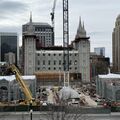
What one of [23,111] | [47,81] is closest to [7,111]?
[23,111]

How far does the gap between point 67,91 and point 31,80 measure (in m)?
15.7

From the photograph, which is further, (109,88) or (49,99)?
(49,99)

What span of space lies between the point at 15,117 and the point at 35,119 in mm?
3637

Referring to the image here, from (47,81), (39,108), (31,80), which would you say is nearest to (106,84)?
(31,80)

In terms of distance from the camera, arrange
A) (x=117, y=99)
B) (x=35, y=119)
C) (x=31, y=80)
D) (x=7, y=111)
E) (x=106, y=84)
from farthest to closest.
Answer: (x=31, y=80), (x=106, y=84), (x=117, y=99), (x=7, y=111), (x=35, y=119)

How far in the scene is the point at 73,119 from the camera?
46250mm

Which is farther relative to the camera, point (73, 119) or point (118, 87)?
point (118, 87)

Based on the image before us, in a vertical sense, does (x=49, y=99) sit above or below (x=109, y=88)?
below

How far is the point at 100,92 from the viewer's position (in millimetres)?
120250

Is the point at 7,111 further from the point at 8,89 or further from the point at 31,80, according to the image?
the point at 31,80

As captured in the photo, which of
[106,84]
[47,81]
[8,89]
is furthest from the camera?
[47,81]

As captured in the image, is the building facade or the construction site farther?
the building facade

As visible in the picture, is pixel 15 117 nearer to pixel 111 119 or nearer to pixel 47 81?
pixel 111 119

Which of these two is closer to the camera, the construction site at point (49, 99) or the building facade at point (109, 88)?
the construction site at point (49, 99)
